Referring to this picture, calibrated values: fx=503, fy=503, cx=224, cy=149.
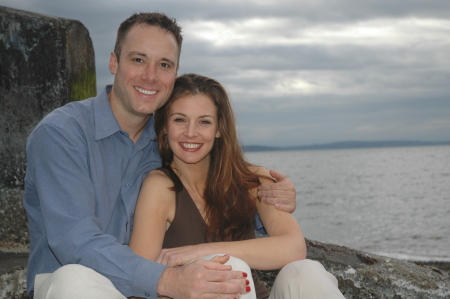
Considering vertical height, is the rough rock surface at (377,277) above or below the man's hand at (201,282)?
below

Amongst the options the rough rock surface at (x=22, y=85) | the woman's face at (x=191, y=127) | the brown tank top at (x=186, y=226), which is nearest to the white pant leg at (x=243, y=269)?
the brown tank top at (x=186, y=226)

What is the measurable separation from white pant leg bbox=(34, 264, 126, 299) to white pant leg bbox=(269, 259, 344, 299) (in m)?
0.85

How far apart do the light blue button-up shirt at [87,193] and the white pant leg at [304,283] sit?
2.19ft

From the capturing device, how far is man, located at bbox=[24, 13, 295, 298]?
2244mm

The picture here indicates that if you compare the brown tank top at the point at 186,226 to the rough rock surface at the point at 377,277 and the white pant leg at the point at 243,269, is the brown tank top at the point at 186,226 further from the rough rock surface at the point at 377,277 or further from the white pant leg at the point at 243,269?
the rough rock surface at the point at 377,277

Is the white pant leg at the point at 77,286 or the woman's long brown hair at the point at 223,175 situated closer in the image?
the white pant leg at the point at 77,286

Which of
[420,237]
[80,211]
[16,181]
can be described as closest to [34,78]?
[16,181]

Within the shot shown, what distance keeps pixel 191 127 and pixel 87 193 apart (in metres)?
0.79

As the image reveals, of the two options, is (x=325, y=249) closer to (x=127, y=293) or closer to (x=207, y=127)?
(x=207, y=127)

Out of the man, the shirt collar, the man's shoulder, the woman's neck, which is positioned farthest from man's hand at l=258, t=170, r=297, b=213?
the man's shoulder

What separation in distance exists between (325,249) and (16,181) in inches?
102

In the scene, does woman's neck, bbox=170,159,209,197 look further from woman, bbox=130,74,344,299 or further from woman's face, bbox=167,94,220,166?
woman's face, bbox=167,94,220,166

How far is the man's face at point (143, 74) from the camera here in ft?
9.73

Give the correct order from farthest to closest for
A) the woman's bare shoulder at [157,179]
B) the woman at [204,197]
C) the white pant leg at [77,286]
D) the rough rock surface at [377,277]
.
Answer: the rough rock surface at [377,277] < the woman's bare shoulder at [157,179] < the woman at [204,197] < the white pant leg at [77,286]
